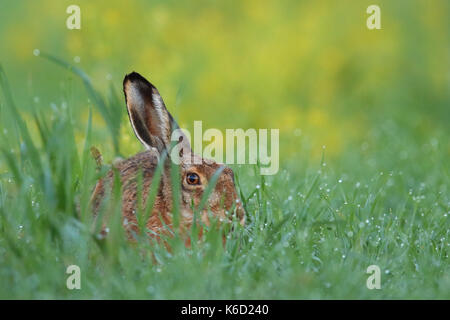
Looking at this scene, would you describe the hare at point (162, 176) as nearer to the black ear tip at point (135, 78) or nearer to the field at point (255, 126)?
the black ear tip at point (135, 78)

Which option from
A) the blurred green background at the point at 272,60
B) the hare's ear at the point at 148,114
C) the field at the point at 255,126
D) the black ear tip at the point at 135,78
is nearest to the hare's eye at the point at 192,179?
the hare's ear at the point at 148,114

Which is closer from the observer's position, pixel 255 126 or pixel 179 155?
pixel 179 155

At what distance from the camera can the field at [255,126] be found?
12.8 feet

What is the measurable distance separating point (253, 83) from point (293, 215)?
5384 mm

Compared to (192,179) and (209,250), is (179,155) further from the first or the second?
(209,250)

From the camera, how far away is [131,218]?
4.44m

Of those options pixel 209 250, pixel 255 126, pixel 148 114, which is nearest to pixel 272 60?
pixel 255 126

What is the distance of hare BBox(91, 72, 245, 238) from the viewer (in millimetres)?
4484

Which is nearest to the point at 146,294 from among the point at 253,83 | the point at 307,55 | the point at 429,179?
the point at 429,179

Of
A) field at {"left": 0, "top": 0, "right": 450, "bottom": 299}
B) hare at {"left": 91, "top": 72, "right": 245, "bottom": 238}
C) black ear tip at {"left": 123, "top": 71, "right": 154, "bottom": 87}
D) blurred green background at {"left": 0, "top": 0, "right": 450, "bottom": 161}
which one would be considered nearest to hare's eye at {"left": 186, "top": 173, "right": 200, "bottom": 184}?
hare at {"left": 91, "top": 72, "right": 245, "bottom": 238}

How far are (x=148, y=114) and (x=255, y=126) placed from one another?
443 cm

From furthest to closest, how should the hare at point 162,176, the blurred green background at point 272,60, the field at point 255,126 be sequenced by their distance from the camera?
the blurred green background at point 272,60
the hare at point 162,176
the field at point 255,126

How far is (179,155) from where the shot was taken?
4.73 metres

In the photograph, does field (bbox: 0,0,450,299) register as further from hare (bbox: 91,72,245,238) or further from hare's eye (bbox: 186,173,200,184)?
hare's eye (bbox: 186,173,200,184)
